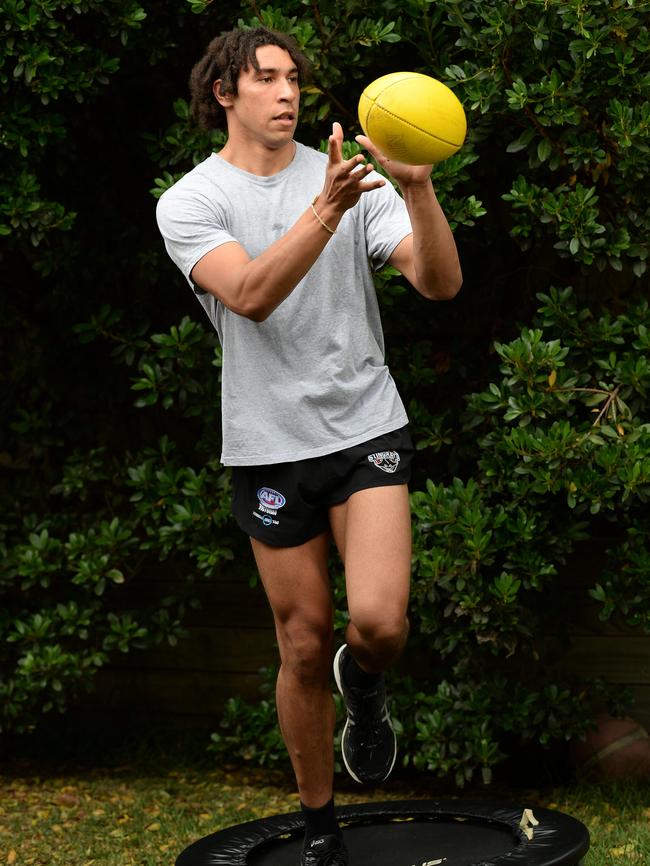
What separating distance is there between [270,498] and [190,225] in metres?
0.76

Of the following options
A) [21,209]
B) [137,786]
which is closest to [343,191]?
[21,209]

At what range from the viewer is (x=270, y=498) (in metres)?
3.39

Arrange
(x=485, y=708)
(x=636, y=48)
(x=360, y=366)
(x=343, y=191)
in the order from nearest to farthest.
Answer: (x=343, y=191)
(x=360, y=366)
(x=636, y=48)
(x=485, y=708)

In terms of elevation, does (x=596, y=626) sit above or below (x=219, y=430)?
below

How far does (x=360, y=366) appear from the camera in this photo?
11.0ft

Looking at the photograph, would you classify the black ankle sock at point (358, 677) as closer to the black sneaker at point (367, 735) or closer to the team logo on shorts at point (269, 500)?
the black sneaker at point (367, 735)

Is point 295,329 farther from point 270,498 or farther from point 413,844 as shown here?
point 413,844

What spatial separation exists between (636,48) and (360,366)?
60.8 inches

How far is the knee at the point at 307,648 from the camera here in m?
3.37

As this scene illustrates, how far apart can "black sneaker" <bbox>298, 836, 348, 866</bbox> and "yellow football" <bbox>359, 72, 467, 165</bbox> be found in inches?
73.3

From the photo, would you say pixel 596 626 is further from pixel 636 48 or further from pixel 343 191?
pixel 343 191

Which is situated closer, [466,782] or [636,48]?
[636,48]

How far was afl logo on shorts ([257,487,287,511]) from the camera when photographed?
3.37 meters

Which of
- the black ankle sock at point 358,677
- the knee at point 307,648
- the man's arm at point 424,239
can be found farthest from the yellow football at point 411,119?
the black ankle sock at point 358,677
